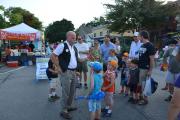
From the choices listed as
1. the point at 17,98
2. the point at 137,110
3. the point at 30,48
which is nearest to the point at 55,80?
the point at 17,98

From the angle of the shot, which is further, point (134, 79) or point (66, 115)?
point (134, 79)

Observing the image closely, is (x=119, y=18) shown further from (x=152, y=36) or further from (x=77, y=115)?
(x=77, y=115)

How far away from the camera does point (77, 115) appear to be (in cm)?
795

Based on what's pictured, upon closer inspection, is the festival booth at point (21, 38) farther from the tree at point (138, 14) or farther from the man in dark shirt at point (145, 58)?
the tree at point (138, 14)

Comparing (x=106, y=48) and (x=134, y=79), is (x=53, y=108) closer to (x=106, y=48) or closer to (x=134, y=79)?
(x=134, y=79)

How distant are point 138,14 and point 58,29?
52439 millimetres

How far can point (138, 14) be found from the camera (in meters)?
42.8

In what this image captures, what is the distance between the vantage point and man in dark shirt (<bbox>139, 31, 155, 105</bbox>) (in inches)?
347

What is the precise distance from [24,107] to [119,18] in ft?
118

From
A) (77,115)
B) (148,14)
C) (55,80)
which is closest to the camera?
(77,115)

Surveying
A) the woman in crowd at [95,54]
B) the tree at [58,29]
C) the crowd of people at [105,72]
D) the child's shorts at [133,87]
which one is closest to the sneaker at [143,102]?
the crowd of people at [105,72]

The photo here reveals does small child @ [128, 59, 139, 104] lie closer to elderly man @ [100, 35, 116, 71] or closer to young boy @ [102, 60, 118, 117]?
young boy @ [102, 60, 118, 117]

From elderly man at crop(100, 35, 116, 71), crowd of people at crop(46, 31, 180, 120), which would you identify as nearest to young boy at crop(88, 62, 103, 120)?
crowd of people at crop(46, 31, 180, 120)

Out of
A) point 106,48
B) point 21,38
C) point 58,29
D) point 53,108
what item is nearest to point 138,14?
point 21,38
